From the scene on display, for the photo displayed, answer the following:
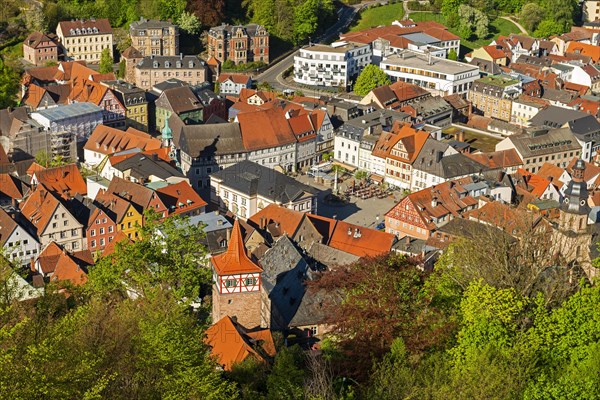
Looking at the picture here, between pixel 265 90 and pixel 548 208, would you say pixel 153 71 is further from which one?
pixel 548 208

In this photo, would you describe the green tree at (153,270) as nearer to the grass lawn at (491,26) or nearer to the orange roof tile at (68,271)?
Answer: the orange roof tile at (68,271)

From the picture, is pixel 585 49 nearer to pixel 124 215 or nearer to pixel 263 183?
pixel 263 183

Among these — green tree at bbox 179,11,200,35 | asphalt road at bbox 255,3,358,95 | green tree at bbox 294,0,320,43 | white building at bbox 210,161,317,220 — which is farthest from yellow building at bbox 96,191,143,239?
green tree at bbox 294,0,320,43

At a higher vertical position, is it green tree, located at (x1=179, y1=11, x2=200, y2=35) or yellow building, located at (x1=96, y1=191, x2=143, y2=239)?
green tree, located at (x1=179, y1=11, x2=200, y2=35)

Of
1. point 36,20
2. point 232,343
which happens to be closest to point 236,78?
point 36,20

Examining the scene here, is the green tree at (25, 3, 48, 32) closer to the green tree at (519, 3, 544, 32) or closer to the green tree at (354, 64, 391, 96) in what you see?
the green tree at (354, 64, 391, 96)

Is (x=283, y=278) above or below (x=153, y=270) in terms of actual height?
below
